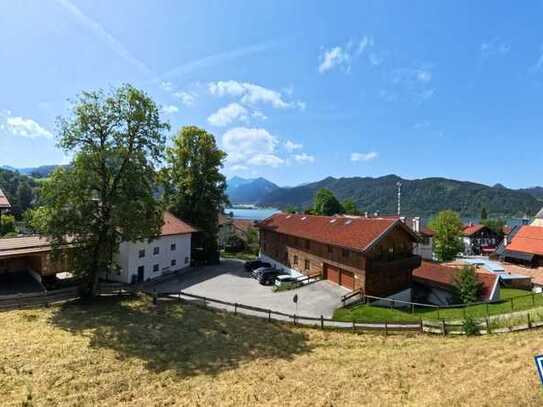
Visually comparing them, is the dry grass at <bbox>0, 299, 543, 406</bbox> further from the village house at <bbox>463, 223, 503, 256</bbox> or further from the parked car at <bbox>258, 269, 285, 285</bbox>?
the village house at <bbox>463, 223, 503, 256</bbox>

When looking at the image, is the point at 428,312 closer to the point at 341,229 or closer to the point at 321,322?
the point at 341,229

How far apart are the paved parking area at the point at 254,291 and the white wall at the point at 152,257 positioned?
1.98 meters

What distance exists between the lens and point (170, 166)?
149 feet

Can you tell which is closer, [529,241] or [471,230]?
[529,241]

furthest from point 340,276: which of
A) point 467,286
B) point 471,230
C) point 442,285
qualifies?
point 471,230

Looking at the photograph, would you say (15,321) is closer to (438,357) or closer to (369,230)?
(438,357)

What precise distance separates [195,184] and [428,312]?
32.0 meters

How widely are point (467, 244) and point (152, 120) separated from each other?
97.3 metres

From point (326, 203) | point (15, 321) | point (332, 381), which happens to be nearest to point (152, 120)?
point (15, 321)

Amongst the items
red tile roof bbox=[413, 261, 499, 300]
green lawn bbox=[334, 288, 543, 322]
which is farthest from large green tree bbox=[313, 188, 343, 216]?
green lawn bbox=[334, 288, 543, 322]

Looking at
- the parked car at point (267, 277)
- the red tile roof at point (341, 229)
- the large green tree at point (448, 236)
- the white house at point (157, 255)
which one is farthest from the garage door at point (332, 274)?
the large green tree at point (448, 236)

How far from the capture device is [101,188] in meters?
22.7

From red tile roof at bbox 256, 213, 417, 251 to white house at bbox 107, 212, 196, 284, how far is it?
1239cm

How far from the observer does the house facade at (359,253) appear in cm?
2862
